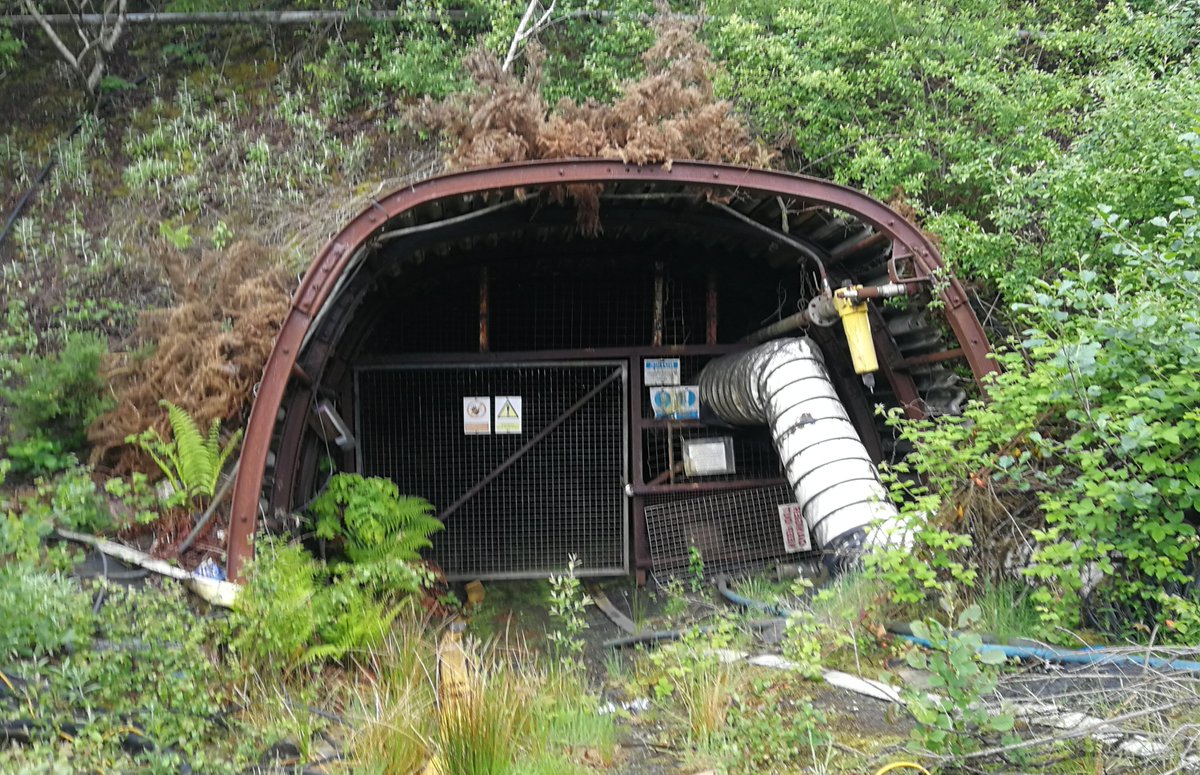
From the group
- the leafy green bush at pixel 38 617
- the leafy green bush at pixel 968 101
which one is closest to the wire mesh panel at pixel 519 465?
the leafy green bush at pixel 968 101

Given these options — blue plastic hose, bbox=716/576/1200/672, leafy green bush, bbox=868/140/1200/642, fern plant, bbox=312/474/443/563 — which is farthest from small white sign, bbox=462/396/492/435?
blue plastic hose, bbox=716/576/1200/672

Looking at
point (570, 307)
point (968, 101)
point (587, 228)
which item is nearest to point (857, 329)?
point (587, 228)

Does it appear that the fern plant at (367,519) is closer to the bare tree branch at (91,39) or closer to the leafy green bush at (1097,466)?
the leafy green bush at (1097,466)

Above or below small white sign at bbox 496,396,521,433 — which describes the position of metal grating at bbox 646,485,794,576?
below

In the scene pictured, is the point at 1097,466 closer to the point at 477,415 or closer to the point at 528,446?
the point at 528,446

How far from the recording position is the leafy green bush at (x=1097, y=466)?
3.75 metres

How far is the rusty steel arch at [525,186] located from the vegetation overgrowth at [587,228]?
278 mm

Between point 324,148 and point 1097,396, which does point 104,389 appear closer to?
point 324,148

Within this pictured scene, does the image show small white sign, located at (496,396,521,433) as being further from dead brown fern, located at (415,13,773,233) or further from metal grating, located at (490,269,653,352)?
dead brown fern, located at (415,13,773,233)

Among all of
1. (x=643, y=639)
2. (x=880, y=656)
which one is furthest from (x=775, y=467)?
(x=880, y=656)

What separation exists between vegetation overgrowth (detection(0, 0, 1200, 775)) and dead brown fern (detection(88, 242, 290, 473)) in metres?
0.03

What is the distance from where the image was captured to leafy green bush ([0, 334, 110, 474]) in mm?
5859

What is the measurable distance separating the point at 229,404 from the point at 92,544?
123 centimetres

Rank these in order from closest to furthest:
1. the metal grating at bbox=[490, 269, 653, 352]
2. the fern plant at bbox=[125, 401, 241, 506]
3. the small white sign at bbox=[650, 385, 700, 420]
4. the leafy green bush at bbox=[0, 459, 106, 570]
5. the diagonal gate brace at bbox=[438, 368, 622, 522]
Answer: the leafy green bush at bbox=[0, 459, 106, 570], the fern plant at bbox=[125, 401, 241, 506], the small white sign at bbox=[650, 385, 700, 420], the diagonal gate brace at bbox=[438, 368, 622, 522], the metal grating at bbox=[490, 269, 653, 352]
